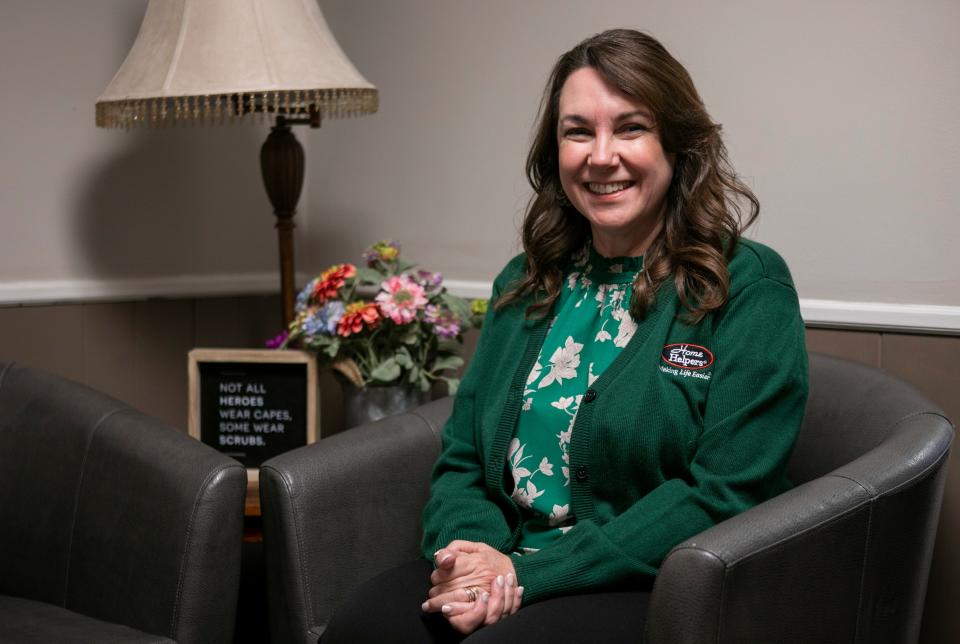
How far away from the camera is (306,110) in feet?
8.61

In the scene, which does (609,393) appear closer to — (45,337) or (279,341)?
(279,341)

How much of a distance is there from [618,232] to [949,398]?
2.34ft

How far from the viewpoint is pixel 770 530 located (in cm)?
127

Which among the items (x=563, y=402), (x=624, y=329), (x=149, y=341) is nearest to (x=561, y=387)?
(x=563, y=402)

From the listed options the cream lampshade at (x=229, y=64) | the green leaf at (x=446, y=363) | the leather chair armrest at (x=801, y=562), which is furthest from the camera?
the green leaf at (x=446, y=363)

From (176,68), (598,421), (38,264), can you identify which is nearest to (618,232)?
(598,421)

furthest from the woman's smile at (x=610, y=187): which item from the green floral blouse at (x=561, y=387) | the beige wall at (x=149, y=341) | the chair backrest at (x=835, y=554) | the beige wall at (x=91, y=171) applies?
the beige wall at (x=91, y=171)

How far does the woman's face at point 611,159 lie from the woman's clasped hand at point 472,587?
538mm

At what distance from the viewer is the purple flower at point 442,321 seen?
7.39ft

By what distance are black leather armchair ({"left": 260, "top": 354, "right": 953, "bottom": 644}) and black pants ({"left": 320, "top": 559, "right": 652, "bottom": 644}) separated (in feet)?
0.42

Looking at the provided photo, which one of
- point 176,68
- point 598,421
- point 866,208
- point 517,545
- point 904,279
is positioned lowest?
point 517,545

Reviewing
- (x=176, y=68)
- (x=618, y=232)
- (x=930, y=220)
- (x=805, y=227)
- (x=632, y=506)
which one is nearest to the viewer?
(x=632, y=506)

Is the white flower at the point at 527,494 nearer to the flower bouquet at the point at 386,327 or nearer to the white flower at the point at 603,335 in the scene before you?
the white flower at the point at 603,335

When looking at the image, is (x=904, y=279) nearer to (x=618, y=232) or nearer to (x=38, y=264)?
(x=618, y=232)
